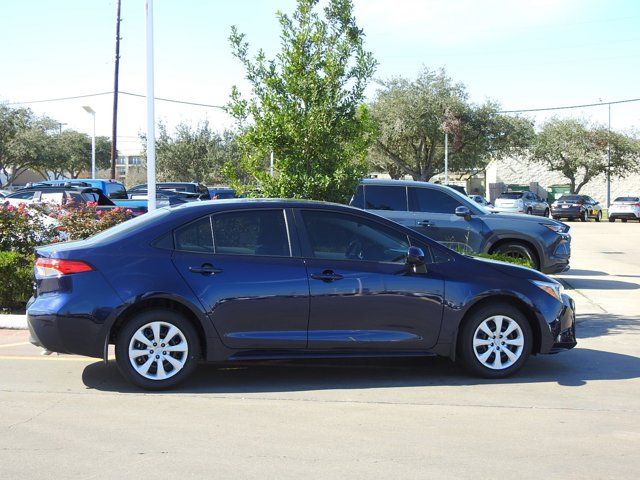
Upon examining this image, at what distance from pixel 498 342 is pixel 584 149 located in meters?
51.4

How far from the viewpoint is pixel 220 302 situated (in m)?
6.32

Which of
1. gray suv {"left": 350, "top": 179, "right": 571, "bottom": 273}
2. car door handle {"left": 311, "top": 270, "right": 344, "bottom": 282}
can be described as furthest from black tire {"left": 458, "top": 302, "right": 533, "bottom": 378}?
gray suv {"left": 350, "top": 179, "right": 571, "bottom": 273}

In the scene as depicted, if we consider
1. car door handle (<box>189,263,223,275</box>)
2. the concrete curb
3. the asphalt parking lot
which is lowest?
the asphalt parking lot

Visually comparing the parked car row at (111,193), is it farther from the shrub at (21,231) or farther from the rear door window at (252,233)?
the rear door window at (252,233)

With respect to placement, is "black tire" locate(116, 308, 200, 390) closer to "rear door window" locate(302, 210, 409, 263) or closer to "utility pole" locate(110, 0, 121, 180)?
"rear door window" locate(302, 210, 409, 263)

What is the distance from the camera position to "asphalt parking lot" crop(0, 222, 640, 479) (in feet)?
15.2

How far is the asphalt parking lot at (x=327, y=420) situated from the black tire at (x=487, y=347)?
129mm

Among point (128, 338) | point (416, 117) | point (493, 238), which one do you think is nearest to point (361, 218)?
point (128, 338)

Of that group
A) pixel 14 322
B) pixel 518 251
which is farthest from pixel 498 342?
pixel 518 251

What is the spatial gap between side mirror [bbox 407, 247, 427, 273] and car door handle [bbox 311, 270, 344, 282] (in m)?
0.63

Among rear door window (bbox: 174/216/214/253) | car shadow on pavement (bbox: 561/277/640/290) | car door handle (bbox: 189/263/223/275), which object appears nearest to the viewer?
car door handle (bbox: 189/263/223/275)

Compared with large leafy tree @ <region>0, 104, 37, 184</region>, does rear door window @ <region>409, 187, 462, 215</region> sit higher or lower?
lower

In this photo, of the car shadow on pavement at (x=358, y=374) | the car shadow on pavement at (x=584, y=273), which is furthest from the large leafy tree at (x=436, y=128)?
the car shadow on pavement at (x=358, y=374)

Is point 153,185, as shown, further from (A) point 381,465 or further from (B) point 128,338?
(A) point 381,465
